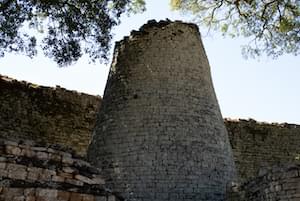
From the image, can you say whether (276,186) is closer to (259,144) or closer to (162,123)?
(162,123)

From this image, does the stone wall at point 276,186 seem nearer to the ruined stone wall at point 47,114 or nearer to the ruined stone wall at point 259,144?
the ruined stone wall at point 47,114

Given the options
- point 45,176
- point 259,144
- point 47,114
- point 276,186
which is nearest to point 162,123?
point 276,186

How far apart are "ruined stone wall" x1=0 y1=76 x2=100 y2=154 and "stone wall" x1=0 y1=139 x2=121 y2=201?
21.4ft

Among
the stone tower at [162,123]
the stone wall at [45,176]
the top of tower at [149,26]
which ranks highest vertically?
the top of tower at [149,26]

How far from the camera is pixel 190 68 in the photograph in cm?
948

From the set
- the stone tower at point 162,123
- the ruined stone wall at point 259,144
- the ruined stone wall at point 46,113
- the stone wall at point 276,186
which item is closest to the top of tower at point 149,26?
the stone tower at point 162,123

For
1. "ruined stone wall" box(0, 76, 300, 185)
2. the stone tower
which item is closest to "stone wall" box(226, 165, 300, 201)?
the stone tower

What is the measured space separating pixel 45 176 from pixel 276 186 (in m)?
3.51

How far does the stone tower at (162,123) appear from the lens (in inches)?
316

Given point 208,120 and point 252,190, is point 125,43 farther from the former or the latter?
point 252,190

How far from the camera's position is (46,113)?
12.5 meters

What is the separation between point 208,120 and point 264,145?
7.81 metres

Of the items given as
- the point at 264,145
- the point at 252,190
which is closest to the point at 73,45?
the point at 252,190

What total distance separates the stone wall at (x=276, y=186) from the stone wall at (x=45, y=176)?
8.58ft
